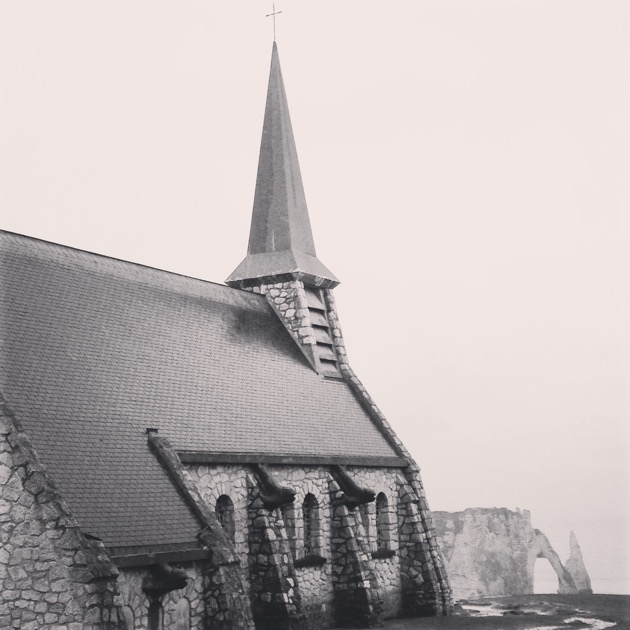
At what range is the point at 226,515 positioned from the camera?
22.4 meters

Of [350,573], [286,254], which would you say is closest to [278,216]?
[286,254]

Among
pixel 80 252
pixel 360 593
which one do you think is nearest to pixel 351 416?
pixel 360 593

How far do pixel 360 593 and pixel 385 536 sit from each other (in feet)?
12.7

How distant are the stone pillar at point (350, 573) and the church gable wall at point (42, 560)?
31.1 feet

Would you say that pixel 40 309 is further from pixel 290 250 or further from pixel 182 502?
pixel 290 250

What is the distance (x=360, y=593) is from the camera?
24906 millimetres

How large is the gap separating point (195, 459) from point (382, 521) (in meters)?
8.75

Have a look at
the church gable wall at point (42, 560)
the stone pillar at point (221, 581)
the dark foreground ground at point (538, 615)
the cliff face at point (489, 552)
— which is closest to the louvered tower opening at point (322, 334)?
the dark foreground ground at point (538, 615)

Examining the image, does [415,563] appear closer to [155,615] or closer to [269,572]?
[269,572]

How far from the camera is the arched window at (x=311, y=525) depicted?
25.2 meters

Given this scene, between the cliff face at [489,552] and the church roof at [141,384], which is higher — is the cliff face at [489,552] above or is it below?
below

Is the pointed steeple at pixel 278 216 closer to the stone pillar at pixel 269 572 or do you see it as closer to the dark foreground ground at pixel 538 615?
the stone pillar at pixel 269 572

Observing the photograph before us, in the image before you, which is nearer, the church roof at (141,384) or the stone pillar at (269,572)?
the church roof at (141,384)

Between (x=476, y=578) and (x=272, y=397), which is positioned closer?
(x=272, y=397)
